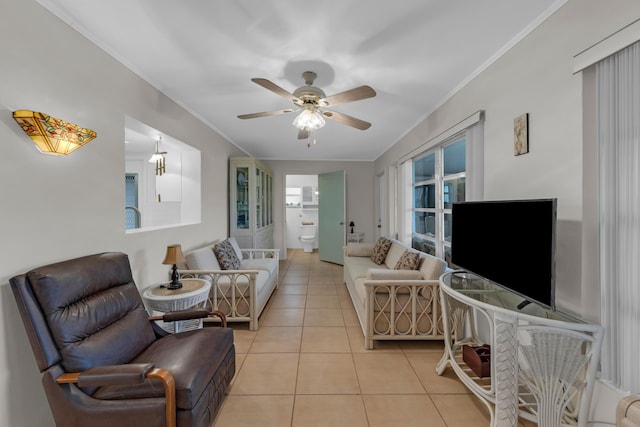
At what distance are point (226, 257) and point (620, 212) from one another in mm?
3342

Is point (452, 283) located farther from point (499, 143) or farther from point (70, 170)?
point (70, 170)

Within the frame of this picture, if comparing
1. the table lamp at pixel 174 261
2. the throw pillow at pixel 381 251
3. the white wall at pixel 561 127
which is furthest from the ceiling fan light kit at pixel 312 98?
the throw pillow at pixel 381 251

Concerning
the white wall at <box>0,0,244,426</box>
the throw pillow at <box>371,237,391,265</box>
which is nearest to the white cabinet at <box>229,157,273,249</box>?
the throw pillow at <box>371,237,391,265</box>

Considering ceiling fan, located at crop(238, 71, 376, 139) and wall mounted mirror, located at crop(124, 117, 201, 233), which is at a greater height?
ceiling fan, located at crop(238, 71, 376, 139)

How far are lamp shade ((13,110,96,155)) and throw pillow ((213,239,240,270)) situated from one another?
6.34 ft

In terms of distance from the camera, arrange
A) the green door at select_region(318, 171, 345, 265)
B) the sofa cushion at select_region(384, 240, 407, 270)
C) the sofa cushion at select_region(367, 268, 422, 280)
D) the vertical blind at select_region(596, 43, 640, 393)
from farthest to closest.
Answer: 1. the green door at select_region(318, 171, 345, 265)
2. the sofa cushion at select_region(384, 240, 407, 270)
3. the sofa cushion at select_region(367, 268, 422, 280)
4. the vertical blind at select_region(596, 43, 640, 393)

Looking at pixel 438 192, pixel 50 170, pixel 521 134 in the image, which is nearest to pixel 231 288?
pixel 50 170

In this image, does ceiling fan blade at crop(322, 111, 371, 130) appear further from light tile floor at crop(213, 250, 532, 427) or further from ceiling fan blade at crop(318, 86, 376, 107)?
light tile floor at crop(213, 250, 532, 427)

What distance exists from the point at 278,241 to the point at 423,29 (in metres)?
5.30

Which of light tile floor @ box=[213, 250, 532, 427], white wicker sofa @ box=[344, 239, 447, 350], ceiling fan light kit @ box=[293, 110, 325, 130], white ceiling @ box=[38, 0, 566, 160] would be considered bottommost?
light tile floor @ box=[213, 250, 532, 427]

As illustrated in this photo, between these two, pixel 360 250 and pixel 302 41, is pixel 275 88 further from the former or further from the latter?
pixel 360 250

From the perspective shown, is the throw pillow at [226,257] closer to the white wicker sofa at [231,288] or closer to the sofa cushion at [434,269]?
the white wicker sofa at [231,288]

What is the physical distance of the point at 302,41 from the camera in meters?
1.87

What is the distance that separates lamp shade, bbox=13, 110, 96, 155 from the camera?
55.6 inches
